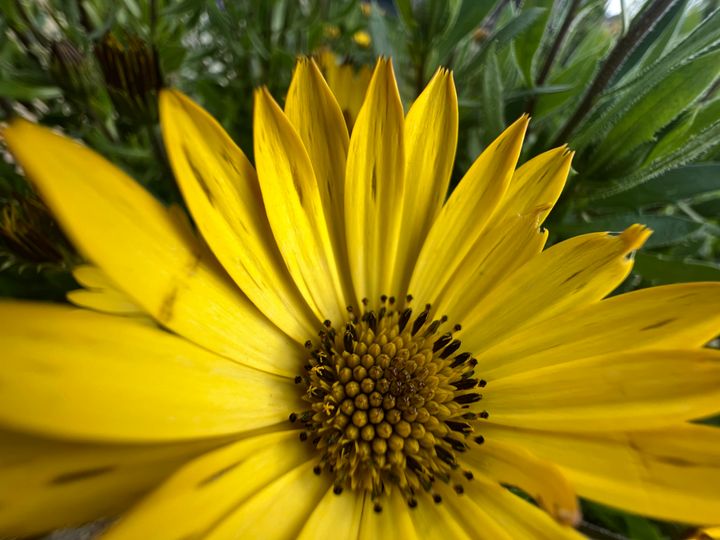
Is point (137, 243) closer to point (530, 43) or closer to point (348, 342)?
point (348, 342)

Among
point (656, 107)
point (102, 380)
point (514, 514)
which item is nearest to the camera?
point (102, 380)

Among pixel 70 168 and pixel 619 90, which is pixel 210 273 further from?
pixel 619 90

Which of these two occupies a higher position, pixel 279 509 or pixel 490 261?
pixel 490 261

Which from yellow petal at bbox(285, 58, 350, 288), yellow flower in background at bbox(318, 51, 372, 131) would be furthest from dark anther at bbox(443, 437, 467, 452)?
yellow flower in background at bbox(318, 51, 372, 131)

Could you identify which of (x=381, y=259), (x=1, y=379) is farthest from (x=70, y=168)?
(x=381, y=259)

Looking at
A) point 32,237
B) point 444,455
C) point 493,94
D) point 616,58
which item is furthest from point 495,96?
point 32,237
